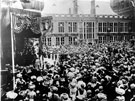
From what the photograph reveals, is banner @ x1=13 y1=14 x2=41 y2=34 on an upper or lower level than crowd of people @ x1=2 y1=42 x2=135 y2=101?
upper

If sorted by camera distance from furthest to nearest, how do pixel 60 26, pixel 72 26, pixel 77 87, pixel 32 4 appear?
pixel 72 26, pixel 60 26, pixel 32 4, pixel 77 87

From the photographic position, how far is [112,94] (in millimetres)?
5922

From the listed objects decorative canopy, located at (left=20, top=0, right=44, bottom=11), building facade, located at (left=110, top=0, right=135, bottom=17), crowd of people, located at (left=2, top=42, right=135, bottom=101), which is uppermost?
building facade, located at (left=110, top=0, right=135, bottom=17)

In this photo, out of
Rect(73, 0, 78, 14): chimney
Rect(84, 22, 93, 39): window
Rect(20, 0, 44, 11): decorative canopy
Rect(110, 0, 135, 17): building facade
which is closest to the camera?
Rect(20, 0, 44, 11): decorative canopy

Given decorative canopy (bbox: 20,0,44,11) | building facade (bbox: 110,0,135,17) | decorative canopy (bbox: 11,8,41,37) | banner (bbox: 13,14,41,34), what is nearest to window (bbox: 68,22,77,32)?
building facade (bbox: 110,0,135,17)

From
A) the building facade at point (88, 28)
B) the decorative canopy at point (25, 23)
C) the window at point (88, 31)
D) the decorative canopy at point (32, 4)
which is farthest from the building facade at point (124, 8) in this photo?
the decorative canopy at point (25, 23)

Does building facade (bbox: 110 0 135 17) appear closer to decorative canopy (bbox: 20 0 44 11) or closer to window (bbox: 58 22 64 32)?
window (bbox: 58 22 64 32)

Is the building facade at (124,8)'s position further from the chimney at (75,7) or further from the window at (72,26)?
the window at (72,26)

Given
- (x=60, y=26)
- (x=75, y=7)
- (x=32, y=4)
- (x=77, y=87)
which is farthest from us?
(x=75, y=7)

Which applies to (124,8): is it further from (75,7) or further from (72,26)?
(75,7)

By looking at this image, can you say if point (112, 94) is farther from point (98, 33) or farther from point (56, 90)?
point (98, 33)

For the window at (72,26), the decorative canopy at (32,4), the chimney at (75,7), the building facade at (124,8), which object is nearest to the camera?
the decorative canopy at (32,4)

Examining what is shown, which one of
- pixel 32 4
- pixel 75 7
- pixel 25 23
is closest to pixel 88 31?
pixel 75 7

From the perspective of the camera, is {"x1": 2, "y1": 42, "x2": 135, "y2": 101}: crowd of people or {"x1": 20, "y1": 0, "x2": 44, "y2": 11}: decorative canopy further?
{"x1": 20, "y1": 0, "x2": 44, "y2": 11}: decorative canopy
